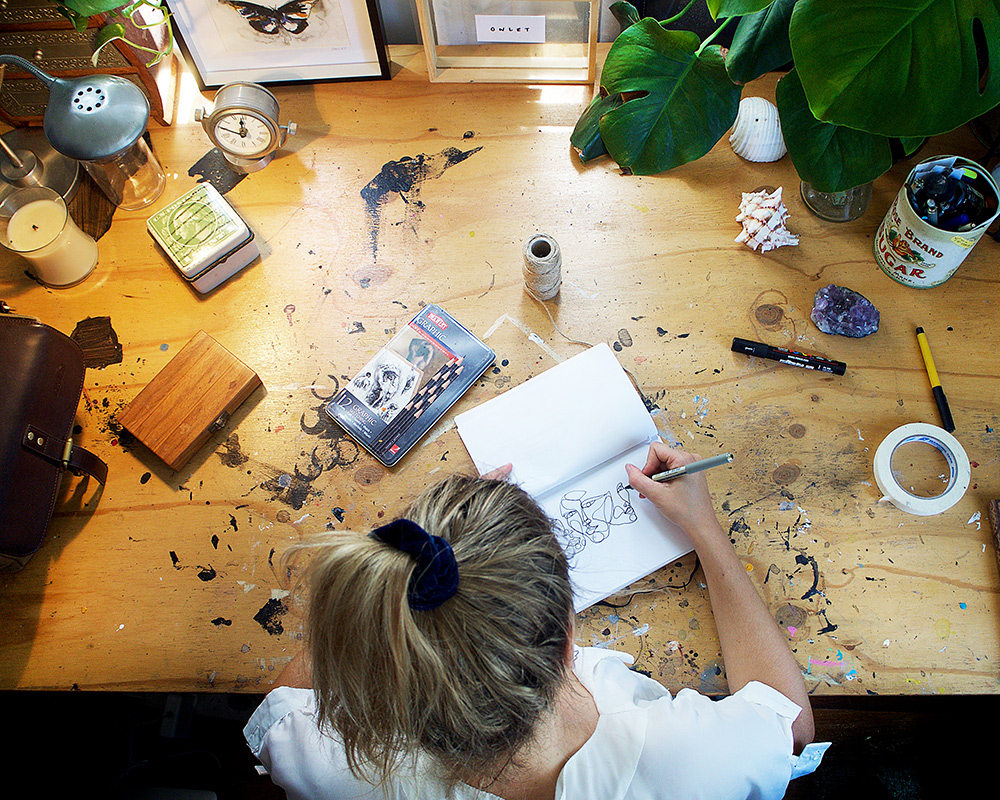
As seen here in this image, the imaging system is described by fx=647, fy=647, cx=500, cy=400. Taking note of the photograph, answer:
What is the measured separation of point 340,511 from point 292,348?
26 centimetres

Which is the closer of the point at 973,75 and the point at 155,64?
the point at 973,75

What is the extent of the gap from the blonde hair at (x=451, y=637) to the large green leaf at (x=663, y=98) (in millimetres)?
565

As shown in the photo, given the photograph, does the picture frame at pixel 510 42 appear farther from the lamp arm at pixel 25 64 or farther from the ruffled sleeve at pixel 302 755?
the ruffled sleeve at pixel 302 755

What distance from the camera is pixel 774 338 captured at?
37.1 inches

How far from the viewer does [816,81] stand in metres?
0.69

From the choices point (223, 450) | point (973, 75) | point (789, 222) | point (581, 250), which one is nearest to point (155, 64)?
point (223, 450)

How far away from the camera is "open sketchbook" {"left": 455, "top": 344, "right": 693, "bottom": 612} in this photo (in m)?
0.85

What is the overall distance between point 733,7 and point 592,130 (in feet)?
0.92

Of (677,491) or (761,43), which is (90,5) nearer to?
(761,43)

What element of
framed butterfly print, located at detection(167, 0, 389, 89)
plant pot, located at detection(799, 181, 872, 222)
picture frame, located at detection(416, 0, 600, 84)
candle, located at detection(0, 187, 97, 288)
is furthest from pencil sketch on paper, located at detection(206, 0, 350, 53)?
plant pot, located at detection(799, 181, 872, 222)

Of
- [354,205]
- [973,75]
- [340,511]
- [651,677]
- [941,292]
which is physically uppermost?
[973,75]

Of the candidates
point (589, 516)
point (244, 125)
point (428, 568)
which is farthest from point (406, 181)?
point (428, 568)

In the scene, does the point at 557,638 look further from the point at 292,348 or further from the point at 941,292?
the point at 941,292

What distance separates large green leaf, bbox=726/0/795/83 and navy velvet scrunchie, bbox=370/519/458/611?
700 millimetres
